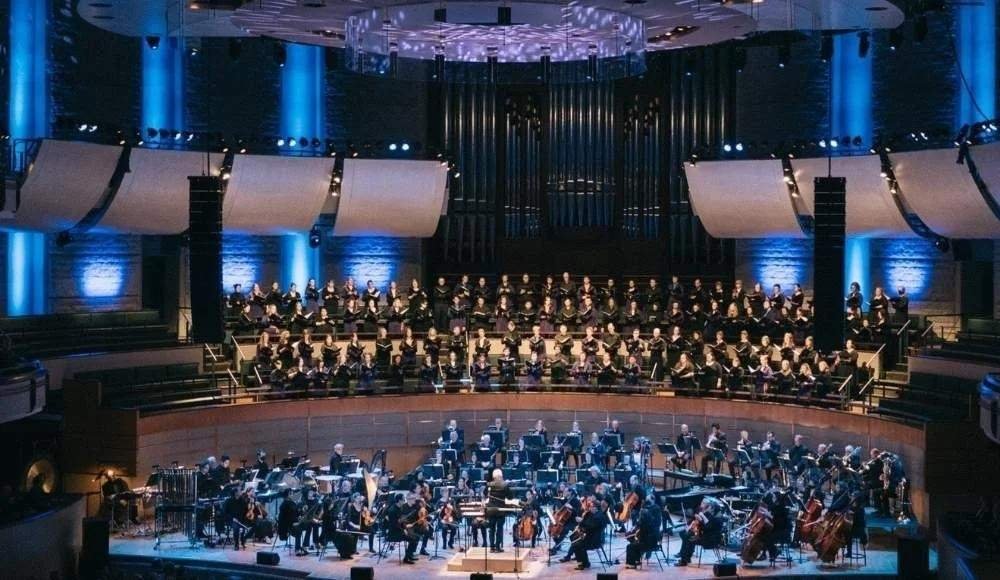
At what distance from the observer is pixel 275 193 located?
22.2 metres

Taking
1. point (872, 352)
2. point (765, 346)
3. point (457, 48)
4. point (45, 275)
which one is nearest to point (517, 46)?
point (457, 48)

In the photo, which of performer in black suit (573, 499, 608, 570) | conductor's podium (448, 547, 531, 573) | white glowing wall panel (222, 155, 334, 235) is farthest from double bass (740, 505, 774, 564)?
white glowing wall panel (222, 155, 334, 235)

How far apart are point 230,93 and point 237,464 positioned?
269 inches

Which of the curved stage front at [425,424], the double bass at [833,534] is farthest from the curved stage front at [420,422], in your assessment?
the double bass at [833,534]

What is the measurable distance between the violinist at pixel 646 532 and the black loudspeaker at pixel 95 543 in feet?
18.7

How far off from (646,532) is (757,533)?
1167 mm

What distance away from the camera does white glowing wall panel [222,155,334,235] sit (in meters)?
21.9

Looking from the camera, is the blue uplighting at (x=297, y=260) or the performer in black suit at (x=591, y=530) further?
the blue uplighting at (x=297, y=260)

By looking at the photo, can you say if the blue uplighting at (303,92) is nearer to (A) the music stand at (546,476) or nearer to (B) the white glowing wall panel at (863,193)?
(B) the white glowing wall panel at (863,193)

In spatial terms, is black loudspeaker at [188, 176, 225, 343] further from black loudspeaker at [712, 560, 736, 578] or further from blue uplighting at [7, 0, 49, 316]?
black loudspeaker at [712, 560, 736, 578]

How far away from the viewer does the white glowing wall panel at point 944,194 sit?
756 inches

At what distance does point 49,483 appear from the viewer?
18.0m

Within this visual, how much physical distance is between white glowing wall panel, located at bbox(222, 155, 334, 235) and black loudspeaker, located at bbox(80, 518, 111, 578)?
7609 mm

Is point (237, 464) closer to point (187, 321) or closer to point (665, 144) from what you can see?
point (187, 321)
